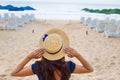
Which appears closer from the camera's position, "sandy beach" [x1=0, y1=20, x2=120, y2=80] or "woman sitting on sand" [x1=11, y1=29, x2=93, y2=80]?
"woman sitting on sand" [x1=11, y1=29, x2=93, y2=80]

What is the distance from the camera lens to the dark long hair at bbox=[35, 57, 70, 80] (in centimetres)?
242

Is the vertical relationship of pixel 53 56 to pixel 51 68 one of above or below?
above

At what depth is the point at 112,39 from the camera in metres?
13.6

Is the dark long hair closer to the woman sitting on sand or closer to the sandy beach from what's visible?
the woman sitting on sand

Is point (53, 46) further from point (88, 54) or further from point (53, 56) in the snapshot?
point (88, 54)

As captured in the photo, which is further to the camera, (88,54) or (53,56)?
(88,54)

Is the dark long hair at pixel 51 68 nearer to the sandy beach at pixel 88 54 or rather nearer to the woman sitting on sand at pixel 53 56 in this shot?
the woman sitting on sand at pixel 53 56

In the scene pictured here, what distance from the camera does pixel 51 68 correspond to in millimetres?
2422

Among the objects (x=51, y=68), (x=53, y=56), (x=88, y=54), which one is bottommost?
(x=88, y=54)

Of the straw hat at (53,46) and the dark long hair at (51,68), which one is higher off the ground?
the straw hat at (53,46)

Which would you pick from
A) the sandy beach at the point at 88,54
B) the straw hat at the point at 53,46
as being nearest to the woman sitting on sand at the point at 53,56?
the straw hat at the point at 53,46

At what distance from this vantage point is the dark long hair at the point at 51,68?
2.42m

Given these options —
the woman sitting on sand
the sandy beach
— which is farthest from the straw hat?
the sandy beach

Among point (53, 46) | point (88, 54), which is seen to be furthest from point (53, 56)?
point (88, 54)
